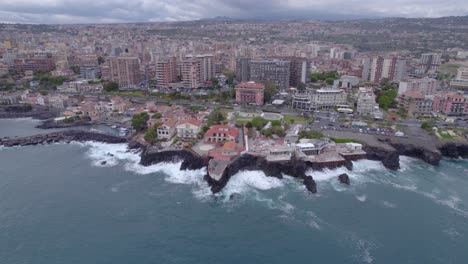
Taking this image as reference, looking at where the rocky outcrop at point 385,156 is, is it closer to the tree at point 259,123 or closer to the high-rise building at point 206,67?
the tree at point 259,123

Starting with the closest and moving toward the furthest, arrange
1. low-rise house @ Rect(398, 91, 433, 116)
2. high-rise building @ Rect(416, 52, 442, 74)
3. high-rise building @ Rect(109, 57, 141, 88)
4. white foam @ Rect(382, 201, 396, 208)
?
white foam @ Rect(382, 201, 396, 208)
low-rise house @ Rect(398, 91, 433, 116)
high-rise building @ Rect(109, 57, 141, 88)
high-rise building @ Rect(416, 52, 442, 74)

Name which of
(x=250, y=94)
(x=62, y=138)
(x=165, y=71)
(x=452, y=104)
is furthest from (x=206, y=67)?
(x=452, y=104)

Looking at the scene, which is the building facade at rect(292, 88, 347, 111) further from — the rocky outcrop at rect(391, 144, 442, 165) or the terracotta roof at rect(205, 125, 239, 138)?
the terracotta roof at rect(205, 125, 239, 138)

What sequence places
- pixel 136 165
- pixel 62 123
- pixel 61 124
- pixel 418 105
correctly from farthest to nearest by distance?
pixel 418 105, pixel 62 123, pixel 61 124, pixel 136 165

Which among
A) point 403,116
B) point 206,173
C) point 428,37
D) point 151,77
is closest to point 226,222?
point 206,173

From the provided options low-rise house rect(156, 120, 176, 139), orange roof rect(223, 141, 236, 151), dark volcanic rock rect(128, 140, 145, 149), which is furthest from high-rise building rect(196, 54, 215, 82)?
orange roof rect(223, 141, 236, 151)

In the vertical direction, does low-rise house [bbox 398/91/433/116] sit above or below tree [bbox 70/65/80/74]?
below

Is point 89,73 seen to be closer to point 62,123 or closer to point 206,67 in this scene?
point 206,67
